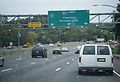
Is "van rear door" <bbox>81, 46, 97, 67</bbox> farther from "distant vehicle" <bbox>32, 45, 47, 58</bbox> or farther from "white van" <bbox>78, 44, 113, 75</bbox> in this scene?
"distant vehicle" <bbox>32, 45, 47, 58</bbox>

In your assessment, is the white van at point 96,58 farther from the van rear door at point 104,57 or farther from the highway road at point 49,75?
the highway road at point 49,75

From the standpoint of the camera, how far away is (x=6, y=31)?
103688 mm

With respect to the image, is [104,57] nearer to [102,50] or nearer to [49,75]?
[102,50]

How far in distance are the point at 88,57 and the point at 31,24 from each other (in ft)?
131

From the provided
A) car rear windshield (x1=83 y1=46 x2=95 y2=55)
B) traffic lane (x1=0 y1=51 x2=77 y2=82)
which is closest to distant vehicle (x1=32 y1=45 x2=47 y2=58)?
traffic lane (x1=0 y1=51 x2=77 y2=82)

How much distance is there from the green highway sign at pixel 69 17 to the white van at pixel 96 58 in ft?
104

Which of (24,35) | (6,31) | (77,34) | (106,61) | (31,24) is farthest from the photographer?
(77,34)

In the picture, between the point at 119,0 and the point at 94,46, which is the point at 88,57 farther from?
the point at 119,0

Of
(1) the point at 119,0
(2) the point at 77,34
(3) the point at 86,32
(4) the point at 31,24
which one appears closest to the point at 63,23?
(4) the point at 31,24

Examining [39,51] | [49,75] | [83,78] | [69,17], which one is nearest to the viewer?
[83,78]

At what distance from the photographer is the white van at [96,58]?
815 inches

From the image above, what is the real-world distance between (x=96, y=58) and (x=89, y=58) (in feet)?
1.36

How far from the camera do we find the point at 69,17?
5275cm

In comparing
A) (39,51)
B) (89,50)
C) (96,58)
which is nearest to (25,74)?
(89,50)
